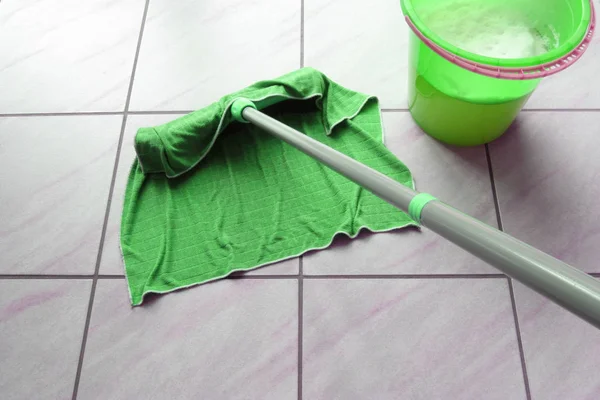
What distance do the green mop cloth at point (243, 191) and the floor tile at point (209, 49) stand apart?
0.14 m

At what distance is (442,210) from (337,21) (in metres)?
0.74

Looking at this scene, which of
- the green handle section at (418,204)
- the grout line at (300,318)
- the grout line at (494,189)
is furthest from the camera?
the grout line at (494,189)

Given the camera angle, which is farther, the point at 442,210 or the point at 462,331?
the point at 462,331

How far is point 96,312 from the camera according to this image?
34.9 inches

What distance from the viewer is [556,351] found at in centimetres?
83

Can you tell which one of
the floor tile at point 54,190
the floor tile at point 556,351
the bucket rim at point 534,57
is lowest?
the floor tile at point 556,351

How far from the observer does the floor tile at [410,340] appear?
2.67 feet

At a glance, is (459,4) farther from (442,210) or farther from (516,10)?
(442,210)

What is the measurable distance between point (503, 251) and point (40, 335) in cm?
77

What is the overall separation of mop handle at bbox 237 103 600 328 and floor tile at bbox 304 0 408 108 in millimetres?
455

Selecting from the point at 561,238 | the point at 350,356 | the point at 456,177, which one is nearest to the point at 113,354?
the point at 350,356

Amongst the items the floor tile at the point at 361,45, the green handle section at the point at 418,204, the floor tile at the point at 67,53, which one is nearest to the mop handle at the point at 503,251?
the green handle section at the point at 418,204

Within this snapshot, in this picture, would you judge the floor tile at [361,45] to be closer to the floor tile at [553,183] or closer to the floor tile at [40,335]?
the floor tile at [553,183]

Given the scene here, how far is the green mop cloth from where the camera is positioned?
91 cm
